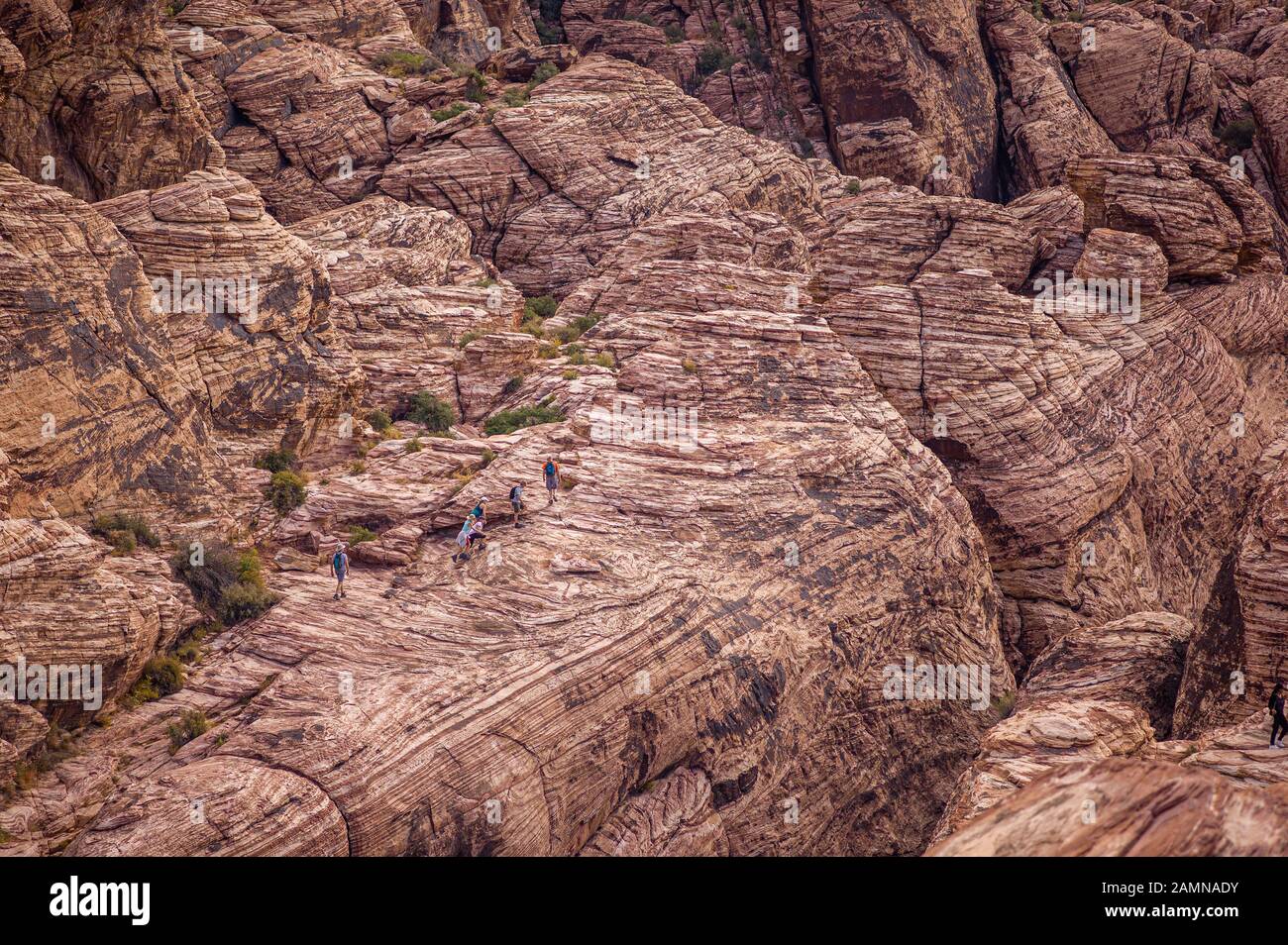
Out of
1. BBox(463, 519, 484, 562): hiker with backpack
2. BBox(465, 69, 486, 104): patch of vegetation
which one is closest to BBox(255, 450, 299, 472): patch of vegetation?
BBox(463, 519, 484, 562): hiker with backpack

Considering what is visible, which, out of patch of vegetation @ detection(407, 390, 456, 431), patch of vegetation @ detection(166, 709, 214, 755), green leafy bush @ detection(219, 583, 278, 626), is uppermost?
patch of vegetation @ detection(407, 390, 456, 431)

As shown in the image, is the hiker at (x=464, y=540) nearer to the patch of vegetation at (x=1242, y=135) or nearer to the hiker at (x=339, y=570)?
the hiker at (x=339, y=570)

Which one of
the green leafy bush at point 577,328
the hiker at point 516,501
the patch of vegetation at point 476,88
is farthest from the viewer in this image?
the patch of vegetation at point 476,88

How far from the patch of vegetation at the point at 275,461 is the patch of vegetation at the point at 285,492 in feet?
1.80

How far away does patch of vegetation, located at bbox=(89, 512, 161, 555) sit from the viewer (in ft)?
97.8

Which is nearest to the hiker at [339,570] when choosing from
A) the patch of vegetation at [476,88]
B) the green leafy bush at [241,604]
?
the green leafy bush at [241,604]

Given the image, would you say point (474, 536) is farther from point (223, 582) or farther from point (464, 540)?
point (223, 582)

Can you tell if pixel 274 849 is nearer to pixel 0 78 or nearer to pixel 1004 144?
pixel 0 78

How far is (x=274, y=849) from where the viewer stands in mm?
24016

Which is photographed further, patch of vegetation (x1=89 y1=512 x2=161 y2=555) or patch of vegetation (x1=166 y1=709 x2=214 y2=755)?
patch of vegetation (x1=89 y1=512 x2=161 y2=555)

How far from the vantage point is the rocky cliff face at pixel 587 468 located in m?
26.6

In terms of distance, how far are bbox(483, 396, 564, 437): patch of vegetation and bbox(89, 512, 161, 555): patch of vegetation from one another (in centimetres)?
1091

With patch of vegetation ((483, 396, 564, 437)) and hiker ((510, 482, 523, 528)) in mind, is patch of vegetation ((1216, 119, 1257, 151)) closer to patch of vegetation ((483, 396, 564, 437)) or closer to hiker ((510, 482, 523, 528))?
patch of vegetation ((483, 396, 564, 437))

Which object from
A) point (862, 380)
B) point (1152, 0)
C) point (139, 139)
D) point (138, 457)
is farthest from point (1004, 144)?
point (138, 457)
